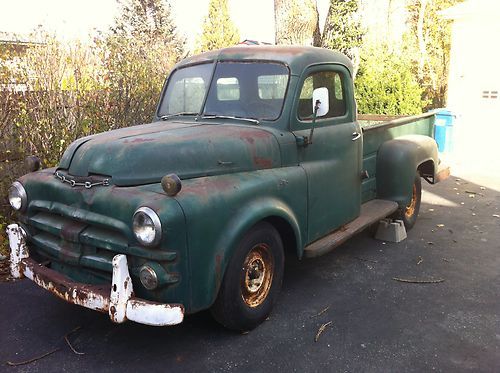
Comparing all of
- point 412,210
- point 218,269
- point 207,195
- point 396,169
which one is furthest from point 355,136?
point 218,269

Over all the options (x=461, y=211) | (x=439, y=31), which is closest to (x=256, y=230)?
(x=461, y=211)

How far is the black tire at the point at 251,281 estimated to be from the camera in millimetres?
3076

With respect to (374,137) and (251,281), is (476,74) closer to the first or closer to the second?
(374,137)

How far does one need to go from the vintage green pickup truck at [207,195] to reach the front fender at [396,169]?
0.60m

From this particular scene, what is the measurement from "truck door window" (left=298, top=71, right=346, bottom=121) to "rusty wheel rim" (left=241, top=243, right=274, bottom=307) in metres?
1.22

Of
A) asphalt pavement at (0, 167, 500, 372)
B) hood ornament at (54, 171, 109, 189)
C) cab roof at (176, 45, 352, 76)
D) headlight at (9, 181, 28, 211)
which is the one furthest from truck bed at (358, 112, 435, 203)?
headlight at (9, 181, 28, 211)

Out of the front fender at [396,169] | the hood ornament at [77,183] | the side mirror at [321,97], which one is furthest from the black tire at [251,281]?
the front fender at [396,169]

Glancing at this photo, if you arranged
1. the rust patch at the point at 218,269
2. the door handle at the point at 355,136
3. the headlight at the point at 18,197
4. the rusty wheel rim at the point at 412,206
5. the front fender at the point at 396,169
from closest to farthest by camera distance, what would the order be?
the rust patch at the point at 218,269 < the headlight at the point at 18,197 < the door handle at the point at 355,136 < the front fender at the point at 396,169 < the rusty wheel rim at the point at 412,206

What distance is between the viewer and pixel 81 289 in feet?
9.32

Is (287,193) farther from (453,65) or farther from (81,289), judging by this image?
(453,65)

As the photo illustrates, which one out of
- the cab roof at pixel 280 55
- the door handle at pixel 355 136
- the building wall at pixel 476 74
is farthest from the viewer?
the building wall at pixel 476 74

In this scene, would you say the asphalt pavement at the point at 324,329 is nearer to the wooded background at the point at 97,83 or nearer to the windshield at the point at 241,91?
the windshield at the point at 241,91

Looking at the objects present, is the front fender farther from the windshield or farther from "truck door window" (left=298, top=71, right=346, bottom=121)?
the windshield

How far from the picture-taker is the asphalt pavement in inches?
118
